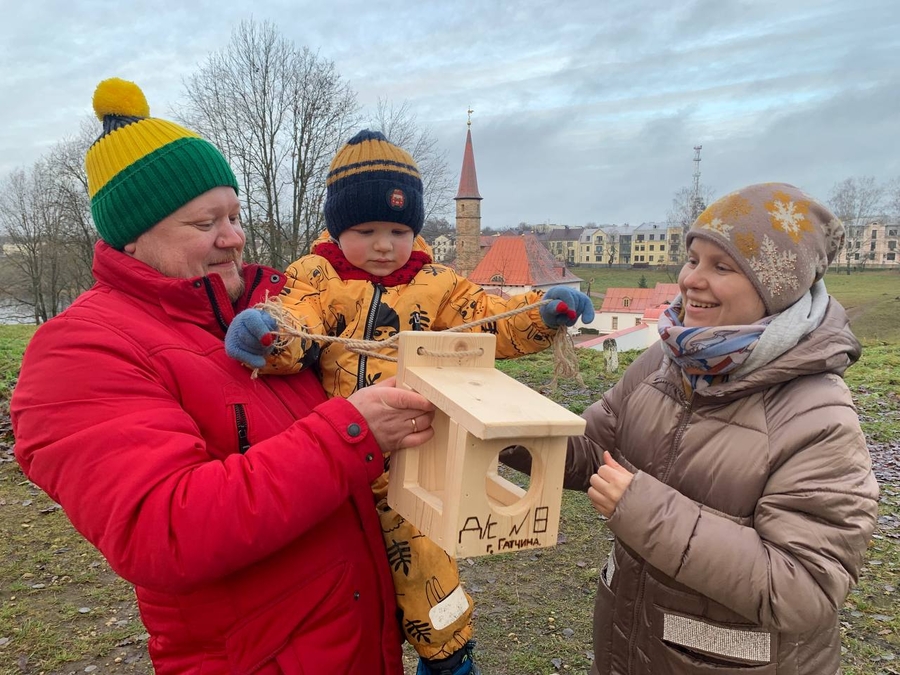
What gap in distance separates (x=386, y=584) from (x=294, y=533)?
2.06ft

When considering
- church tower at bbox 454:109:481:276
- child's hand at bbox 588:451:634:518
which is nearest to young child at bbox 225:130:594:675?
child's hand at bbox 588:451:634:518

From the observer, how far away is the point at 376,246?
224 centimetres

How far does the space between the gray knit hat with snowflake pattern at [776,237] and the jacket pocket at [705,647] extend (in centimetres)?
100

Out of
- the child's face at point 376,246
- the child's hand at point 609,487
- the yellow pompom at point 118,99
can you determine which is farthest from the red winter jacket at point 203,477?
the child's hand at point 609,487

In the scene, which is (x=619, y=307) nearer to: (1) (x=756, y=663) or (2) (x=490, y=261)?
(2) (x=490, y=261)

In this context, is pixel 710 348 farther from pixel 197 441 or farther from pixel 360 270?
pixel 197 441

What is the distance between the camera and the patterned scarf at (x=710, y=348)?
5.72 ft

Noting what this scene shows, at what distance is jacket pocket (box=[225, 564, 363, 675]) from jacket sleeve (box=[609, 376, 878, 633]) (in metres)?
0.86

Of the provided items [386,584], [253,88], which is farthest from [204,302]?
[253,88]

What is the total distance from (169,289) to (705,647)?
76.0 inches

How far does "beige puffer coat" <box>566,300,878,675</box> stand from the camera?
156 centimetres

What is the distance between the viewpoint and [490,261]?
44500 mm

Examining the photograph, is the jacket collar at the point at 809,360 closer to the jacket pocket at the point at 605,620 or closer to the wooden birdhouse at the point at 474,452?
the wooden birdhouse at the point at 474,452

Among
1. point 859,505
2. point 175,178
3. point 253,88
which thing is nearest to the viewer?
point 859,505
